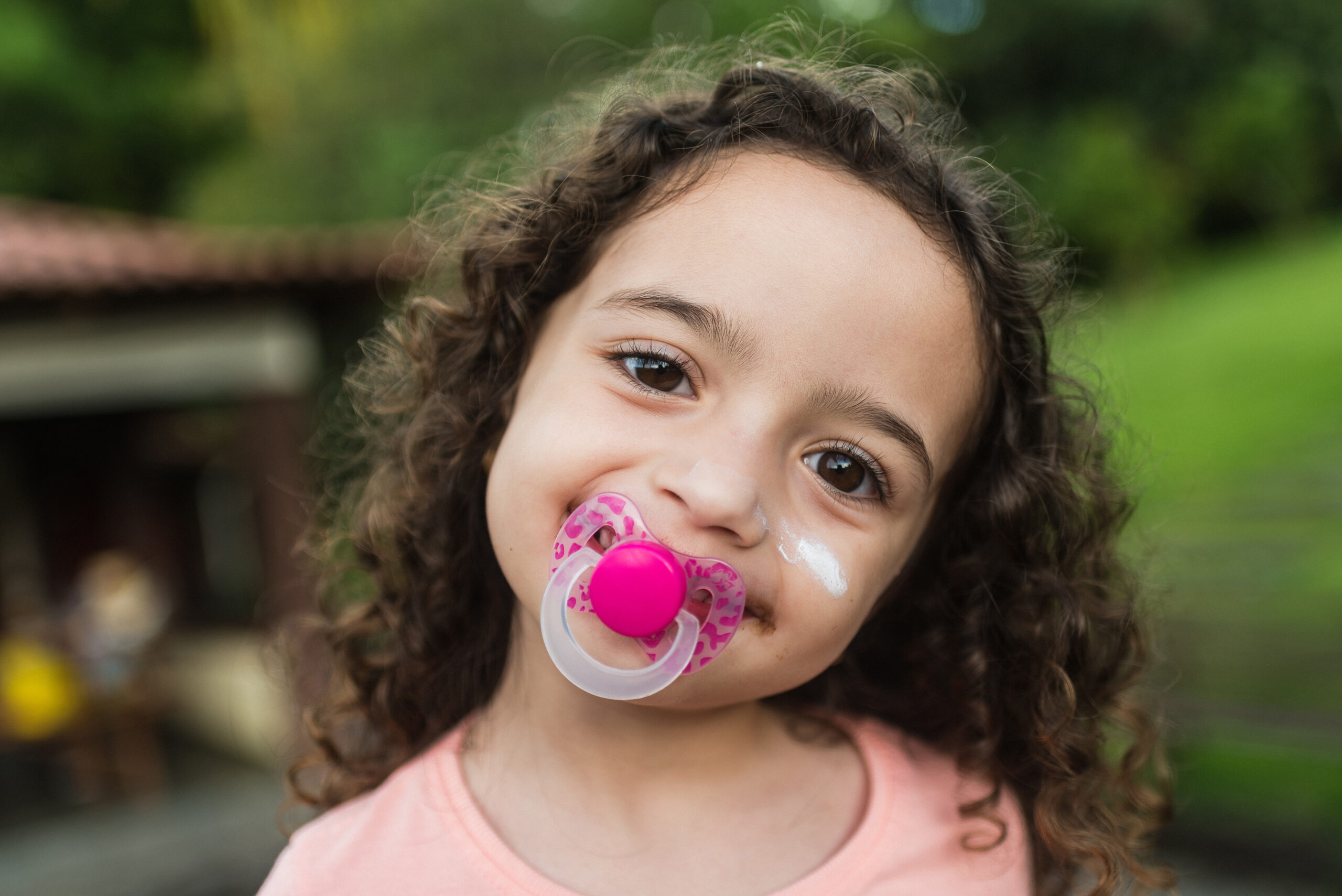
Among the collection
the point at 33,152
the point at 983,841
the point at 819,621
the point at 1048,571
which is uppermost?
the point at 819,621

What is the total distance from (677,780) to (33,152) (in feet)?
46.8

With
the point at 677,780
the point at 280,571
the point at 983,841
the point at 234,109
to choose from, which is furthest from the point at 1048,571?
the point at 234,109

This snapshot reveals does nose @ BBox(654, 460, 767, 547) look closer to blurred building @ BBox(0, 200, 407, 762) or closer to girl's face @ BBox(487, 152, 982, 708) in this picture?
girl's face @ BBox(487, 152, 982, 708)

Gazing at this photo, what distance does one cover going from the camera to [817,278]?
103 cm

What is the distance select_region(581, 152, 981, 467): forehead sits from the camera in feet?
3.34

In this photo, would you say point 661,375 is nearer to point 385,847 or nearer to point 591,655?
point 591,655

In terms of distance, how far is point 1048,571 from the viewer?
1.44 m

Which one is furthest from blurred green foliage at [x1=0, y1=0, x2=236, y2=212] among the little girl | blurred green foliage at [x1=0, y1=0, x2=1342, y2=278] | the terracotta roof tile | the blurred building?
the little girl

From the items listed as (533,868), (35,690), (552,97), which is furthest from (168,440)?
(533,868)

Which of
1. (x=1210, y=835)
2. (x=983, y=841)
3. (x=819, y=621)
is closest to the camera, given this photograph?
(x=819, y=621)

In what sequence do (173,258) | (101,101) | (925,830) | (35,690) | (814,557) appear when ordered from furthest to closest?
(101,101) < (35,690) < (173,258) < (925,830) < (814,557)

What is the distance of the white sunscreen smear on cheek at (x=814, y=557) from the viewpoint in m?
1.03

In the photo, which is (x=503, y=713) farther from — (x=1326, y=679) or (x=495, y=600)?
(x=1326, y=679)

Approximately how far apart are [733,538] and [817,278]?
Answer: 0.92ft
